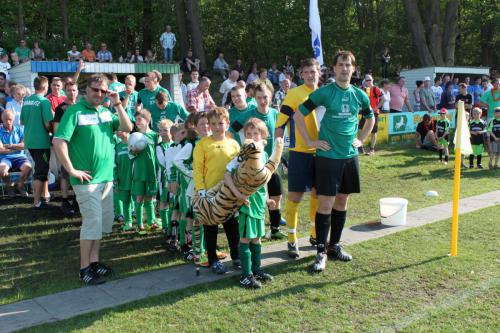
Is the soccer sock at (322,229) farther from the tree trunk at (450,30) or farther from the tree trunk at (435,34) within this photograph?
the tree trunk at (450,30)

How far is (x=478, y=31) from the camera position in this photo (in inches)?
1399

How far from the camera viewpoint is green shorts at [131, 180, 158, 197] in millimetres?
6172

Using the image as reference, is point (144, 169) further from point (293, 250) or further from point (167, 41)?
point (167, 41)

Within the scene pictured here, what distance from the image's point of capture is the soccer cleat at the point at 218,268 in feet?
15.7

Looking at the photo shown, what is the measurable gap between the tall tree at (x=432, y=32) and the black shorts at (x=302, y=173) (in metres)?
22.3

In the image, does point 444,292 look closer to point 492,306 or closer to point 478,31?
point 492,306

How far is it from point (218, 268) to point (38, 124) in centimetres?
405

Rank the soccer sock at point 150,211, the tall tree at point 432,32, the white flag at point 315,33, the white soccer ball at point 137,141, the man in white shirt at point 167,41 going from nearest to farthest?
the white soccer ball at point 137,141 < the soccer sock at point 150,211 < the white flag at point 315,33 < the man in white shirt at point 167,41 < the tall tree at point 432,32

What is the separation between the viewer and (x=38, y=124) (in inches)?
280

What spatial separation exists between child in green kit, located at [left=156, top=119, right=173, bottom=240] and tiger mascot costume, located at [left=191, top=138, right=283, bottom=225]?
1347 mm

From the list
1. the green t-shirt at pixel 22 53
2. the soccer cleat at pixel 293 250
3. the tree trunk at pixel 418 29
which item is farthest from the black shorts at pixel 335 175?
the tree trunk at pixel 418 29

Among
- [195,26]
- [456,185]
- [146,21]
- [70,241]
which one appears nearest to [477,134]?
[456,185]

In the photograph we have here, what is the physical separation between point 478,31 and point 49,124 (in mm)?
36308

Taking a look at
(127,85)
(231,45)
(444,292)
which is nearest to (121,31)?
(231,45)
